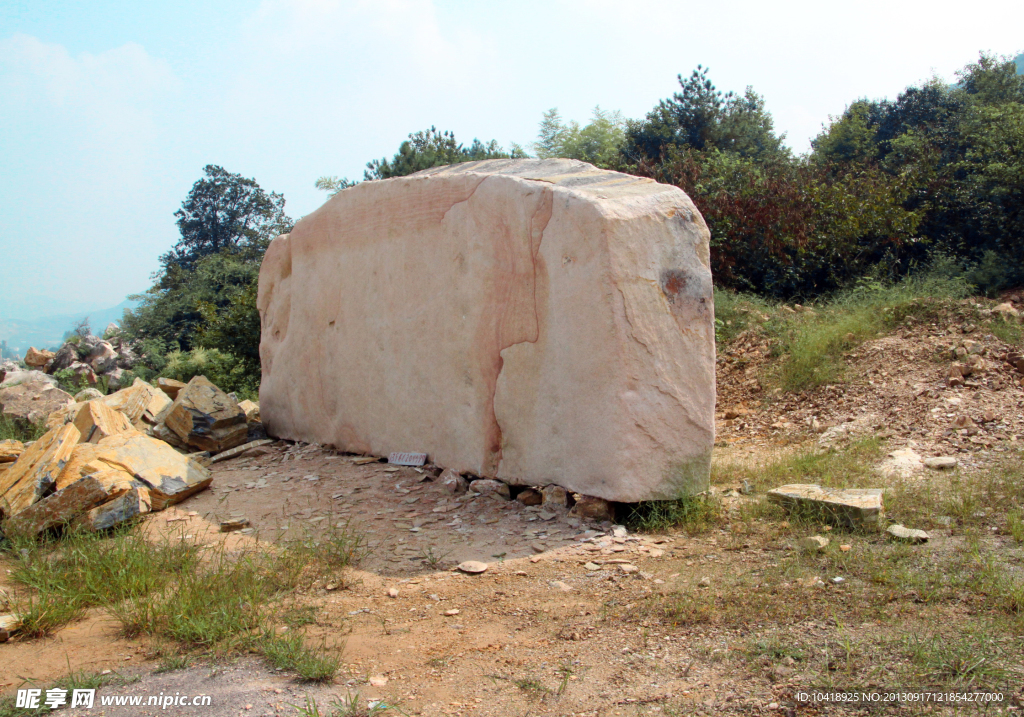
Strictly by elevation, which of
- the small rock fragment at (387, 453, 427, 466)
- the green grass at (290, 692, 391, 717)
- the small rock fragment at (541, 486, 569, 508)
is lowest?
the green grass at (290, 692, 391, 717)

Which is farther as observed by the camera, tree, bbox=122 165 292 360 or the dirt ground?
tree, bbox=122 165 292 360

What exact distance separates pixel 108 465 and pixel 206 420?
1287 millimetres

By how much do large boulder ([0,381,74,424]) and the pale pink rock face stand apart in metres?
3.51

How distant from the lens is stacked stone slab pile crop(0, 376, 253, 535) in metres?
3.93

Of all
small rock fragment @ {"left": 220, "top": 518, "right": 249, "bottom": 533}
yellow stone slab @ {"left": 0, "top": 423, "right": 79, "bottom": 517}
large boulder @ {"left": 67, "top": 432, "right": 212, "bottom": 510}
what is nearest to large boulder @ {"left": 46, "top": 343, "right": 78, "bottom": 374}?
yellow stone slab @ {"left": 0, "top": 423, "right": 79, "bottom": 517}

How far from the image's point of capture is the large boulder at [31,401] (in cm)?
680

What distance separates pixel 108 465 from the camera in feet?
14.1

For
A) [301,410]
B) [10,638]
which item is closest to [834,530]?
[10,638]

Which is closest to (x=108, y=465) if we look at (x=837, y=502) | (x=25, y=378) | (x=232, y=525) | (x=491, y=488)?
(x=232, y=525)

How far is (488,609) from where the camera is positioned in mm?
2887

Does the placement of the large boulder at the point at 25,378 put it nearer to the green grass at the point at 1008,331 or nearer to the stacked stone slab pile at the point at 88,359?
the stacked stone slab pile at the point at 88,359

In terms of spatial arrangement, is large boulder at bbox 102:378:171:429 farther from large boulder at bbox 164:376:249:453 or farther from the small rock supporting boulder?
the small rock supporting boulder

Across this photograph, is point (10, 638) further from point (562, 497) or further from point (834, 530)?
point (834, 530)

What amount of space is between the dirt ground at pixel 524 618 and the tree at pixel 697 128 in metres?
9.18
